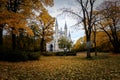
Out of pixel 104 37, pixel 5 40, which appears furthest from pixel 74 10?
pixel 5 40

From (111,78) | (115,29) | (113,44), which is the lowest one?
(111,78)

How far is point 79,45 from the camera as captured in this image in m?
82.0

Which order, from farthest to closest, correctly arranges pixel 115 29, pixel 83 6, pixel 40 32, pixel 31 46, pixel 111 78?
pixel 31 46, pixel 40 32, pixel 115 29, pixel 83 6, pixel 111 78

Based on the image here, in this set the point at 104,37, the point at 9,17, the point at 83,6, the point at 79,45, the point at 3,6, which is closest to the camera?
the point at 9,17

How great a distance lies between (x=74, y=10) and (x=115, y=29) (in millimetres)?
15121

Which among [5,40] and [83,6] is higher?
[83,6]

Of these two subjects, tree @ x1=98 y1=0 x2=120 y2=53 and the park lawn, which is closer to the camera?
the park lawn

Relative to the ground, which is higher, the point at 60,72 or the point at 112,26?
the point at 112,26

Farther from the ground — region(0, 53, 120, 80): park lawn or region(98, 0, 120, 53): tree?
region(98, 0, 120, 53): tree

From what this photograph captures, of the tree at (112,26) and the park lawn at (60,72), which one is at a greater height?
the tree at (112,26)

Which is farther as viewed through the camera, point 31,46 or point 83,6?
point 31,46

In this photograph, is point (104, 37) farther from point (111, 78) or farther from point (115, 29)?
point (111, 78)

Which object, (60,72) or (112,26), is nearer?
(60,72)

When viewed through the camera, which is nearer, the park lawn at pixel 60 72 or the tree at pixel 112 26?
the park lawn at pixel 60 72
